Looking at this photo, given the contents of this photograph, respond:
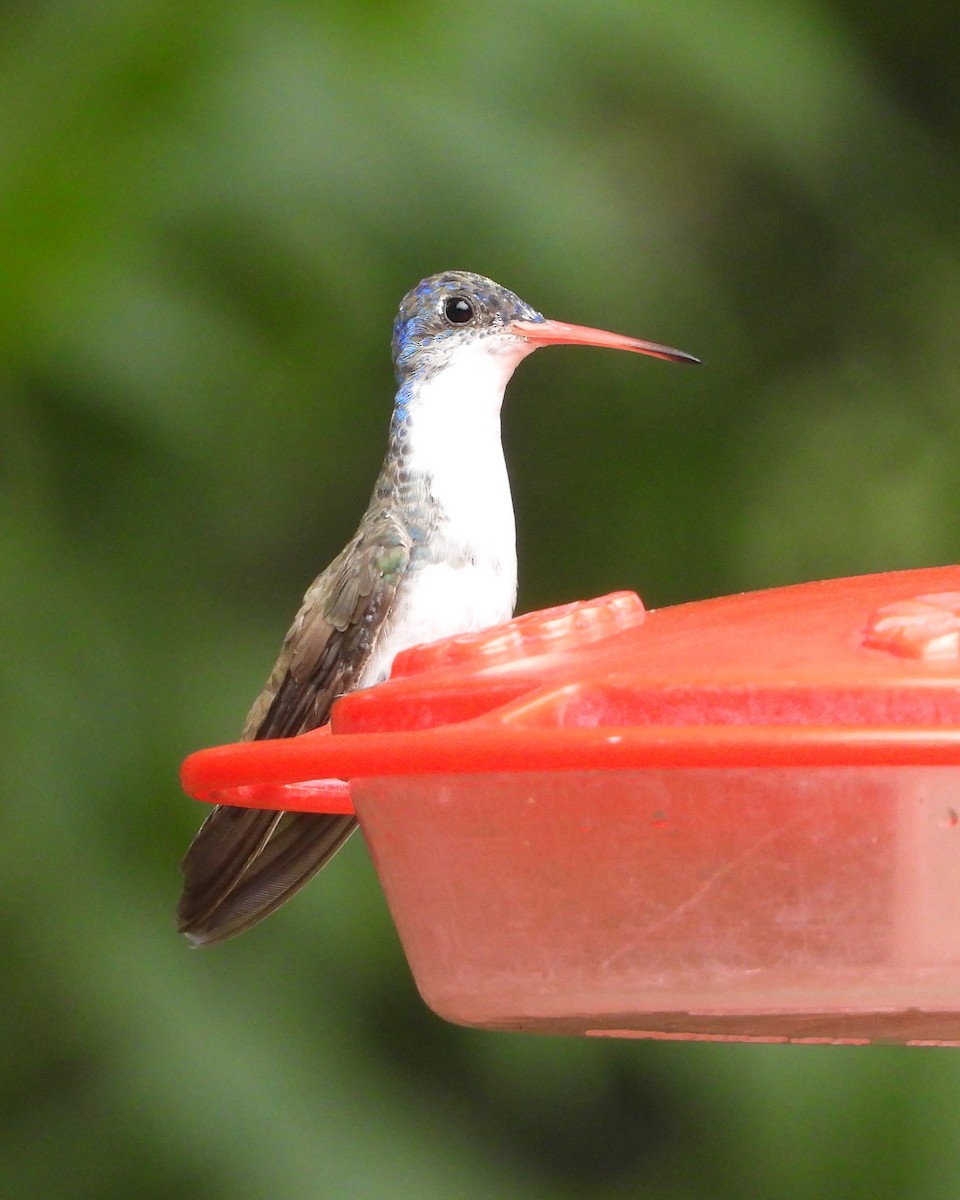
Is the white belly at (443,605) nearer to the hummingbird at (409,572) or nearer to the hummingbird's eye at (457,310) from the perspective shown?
the hummingbird at (409,572)

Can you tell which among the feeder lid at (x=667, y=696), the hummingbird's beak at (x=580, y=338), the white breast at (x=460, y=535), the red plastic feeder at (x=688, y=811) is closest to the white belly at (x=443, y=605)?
the white breast at (x=460, y=535)

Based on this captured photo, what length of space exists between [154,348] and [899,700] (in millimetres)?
2509

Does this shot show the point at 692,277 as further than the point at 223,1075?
Yes

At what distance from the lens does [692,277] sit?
4.18 m

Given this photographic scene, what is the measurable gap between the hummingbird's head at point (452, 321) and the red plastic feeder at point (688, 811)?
5.09 feet

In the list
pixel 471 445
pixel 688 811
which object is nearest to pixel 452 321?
pixel 471 445

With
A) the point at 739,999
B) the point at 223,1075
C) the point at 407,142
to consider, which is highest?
the point at 407,142

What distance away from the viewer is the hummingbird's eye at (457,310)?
329cm

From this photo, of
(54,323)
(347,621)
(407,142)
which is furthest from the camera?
(407,142)

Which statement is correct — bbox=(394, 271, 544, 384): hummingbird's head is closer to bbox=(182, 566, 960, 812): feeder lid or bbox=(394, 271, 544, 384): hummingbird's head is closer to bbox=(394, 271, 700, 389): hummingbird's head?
bbox=(394, 271, 700, 389): hummingbird's head

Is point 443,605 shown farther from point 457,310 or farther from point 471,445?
point 457,310

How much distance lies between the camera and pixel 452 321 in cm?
333

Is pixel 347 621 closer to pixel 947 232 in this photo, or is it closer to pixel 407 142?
pixel 407 142

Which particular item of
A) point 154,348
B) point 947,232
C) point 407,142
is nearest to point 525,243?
point 407,142
